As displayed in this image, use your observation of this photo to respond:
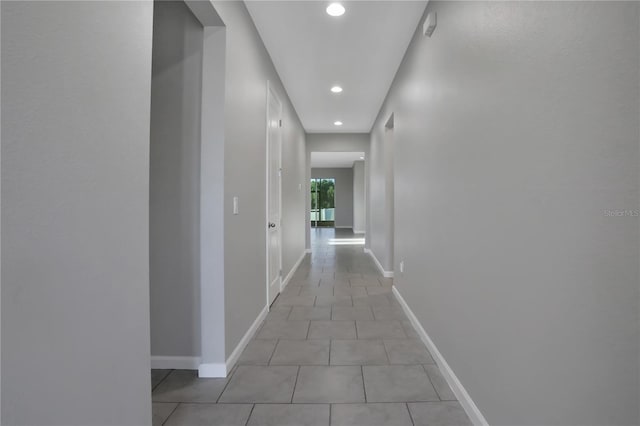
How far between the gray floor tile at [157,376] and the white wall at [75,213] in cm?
94

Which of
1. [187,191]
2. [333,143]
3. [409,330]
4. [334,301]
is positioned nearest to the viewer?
[187,191]

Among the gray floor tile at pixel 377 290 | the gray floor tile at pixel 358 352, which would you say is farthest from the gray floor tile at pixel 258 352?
the gray floor tile at pixel 377 290

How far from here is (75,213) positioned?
36.9 inches

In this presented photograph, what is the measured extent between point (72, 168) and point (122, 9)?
584mm

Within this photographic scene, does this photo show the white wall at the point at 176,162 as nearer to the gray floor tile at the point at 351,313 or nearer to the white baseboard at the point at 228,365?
the white baseboard at the point at 228,365

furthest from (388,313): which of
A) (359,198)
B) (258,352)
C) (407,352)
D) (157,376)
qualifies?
(359,198)

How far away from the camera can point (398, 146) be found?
149 inches

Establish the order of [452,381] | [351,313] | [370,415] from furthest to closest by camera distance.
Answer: [351,313] < [452,381] < [370,415]

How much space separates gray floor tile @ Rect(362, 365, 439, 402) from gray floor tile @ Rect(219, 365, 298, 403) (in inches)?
19.3

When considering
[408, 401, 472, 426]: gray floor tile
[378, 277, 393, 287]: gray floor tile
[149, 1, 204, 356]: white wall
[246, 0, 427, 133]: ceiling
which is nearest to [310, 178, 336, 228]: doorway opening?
[246, 0, 427, 133]: ceiling

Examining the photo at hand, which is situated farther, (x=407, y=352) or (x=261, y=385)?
(x=407, y=352)

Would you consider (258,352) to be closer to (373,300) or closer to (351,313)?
(351,313)

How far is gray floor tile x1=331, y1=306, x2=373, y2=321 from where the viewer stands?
3307 mm

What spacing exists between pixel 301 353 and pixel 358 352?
1.42 ft
